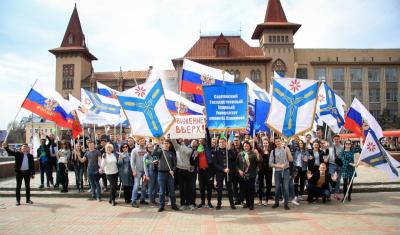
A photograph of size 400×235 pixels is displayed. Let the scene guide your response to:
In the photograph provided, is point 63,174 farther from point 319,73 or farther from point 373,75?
point 373,75

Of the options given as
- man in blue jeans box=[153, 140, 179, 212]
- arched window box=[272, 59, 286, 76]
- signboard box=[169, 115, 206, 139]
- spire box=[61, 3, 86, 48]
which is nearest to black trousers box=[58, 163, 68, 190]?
man in blue jeans box=[153, 140, 179, 212]

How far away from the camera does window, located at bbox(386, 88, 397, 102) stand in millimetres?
60875

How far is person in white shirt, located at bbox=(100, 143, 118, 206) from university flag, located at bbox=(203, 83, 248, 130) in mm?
3014

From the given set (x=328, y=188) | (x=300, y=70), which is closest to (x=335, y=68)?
(x=300, y=70)

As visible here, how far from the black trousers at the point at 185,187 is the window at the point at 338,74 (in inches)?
2162

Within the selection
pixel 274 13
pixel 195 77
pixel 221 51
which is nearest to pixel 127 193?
pixel 195 77

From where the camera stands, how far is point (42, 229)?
7.65 metres

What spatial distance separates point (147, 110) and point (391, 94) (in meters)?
61.6

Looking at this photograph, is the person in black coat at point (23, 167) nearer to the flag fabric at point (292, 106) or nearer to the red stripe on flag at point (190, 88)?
the red stripe on flag at point (190, 88)

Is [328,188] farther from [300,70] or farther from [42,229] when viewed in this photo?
[300,70]

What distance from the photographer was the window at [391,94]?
60.9 metres

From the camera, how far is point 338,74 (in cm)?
5978

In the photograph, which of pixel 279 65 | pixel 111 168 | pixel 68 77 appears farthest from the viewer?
pixel 68 77

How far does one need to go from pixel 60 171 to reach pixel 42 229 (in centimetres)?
508
